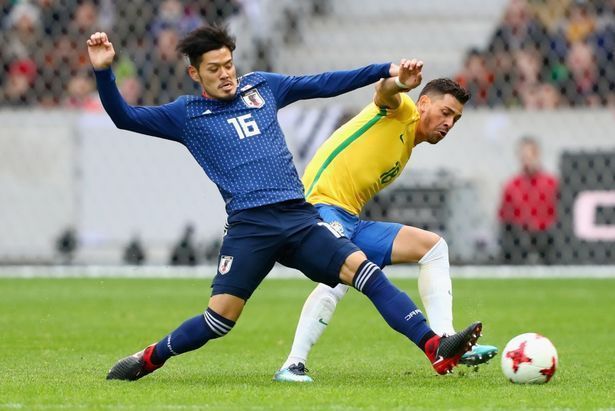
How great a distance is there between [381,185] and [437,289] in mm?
734

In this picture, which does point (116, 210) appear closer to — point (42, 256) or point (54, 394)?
point (42, 256)

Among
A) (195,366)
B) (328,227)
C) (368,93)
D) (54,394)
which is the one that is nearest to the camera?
(54,394)

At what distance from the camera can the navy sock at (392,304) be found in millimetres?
6695

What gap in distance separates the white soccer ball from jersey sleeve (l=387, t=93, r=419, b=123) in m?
1.50

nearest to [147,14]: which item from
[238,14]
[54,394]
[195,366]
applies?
[238,14]

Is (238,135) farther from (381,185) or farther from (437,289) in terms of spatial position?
(437,289)

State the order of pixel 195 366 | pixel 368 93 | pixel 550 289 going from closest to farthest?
1. pixel 195 366
2. pixel 550 289
3. pixel 368 93

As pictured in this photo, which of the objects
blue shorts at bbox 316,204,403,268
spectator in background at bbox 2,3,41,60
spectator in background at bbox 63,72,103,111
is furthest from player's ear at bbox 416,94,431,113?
spectator in background at bbox 2,3,41,60

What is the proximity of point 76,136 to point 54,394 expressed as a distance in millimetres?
9907

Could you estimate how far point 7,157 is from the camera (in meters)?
15.8

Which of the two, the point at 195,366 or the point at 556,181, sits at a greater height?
the point at 556,181

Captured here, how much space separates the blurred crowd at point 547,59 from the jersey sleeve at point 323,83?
8.91 m

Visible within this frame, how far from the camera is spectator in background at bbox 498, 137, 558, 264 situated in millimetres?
15234

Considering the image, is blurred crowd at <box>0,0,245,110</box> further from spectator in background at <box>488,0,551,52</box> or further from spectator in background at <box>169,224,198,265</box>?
spectator in background at <box>488,0,551,52</box>
